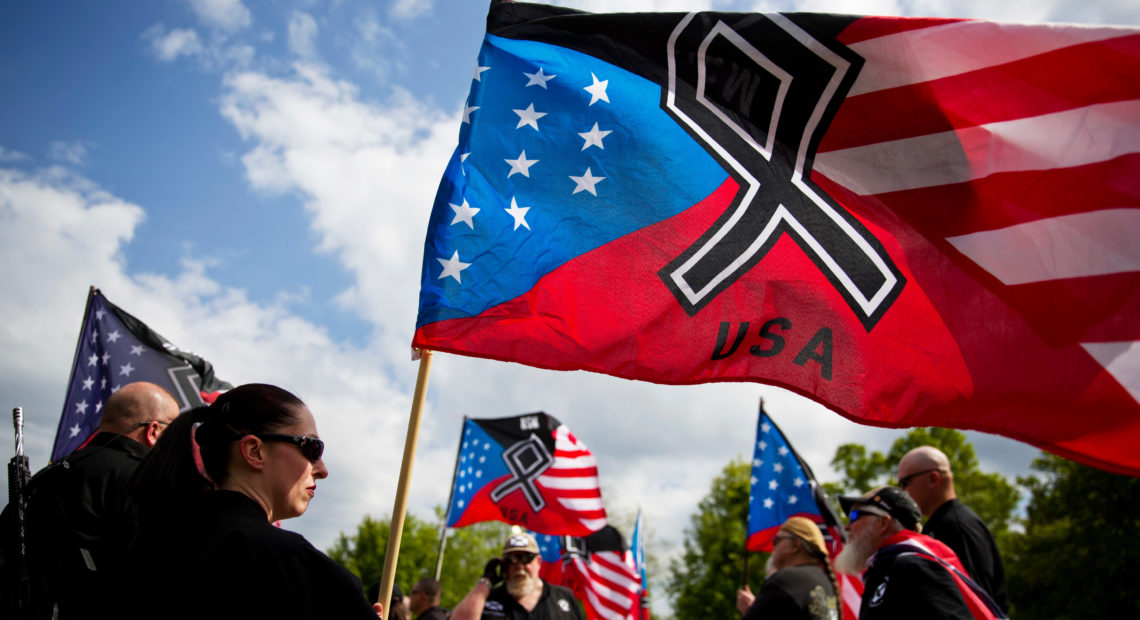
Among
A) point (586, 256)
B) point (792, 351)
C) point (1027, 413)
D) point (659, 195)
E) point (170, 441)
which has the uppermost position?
point (659, 195)

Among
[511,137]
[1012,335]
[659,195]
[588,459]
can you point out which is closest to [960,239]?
[1012,335]

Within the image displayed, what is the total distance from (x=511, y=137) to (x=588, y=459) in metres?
8.72

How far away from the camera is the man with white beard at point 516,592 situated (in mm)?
6949

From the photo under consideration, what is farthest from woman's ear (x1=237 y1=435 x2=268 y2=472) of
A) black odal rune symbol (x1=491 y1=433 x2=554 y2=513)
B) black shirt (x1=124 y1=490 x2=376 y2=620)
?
black odal rune symbol (x1=491 y1=433 x2=554 y2=513)

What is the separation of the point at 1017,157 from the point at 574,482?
9024mm

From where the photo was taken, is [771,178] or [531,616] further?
[531,616]

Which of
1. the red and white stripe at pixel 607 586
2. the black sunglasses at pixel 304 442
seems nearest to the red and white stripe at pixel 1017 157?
the black sunglasses at pixel 304 442

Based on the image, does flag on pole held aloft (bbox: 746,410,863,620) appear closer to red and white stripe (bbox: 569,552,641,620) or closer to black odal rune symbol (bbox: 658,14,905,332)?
red and white stripe (bbox: 569,552,641,620)

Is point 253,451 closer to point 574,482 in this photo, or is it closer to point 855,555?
point 855,555

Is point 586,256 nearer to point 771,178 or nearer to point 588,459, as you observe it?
point 771,178

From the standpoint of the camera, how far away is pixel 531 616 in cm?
698

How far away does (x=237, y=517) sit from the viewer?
231cm

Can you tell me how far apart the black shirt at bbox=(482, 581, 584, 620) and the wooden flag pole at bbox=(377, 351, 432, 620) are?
3.68 metres

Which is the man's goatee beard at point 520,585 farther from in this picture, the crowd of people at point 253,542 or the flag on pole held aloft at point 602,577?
the flag on pole held aloft at point 602,577
